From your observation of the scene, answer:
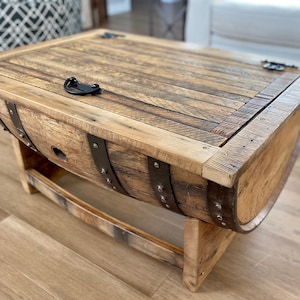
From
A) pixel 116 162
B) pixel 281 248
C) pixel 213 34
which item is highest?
pixel 116 162

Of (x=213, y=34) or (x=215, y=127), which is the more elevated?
(x=215, y=127)

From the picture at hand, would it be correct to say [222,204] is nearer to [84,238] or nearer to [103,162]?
[103,162]

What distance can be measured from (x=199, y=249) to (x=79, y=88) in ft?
1.60

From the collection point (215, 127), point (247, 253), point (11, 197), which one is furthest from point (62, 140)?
point (247, 253)

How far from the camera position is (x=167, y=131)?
2.48 feet

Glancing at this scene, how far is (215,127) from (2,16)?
1394 millimetres

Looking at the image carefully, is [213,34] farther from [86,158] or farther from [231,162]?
[231,162]

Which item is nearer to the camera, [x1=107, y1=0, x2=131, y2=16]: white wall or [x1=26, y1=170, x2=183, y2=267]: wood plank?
[x1=26, y1=170, x2=183, y2=267]: wood plank

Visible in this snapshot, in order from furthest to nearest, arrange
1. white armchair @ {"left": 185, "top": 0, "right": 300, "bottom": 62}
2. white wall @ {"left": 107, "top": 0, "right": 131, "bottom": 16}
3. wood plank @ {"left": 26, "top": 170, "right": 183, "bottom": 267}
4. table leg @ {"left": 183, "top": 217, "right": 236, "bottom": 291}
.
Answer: white wall @ {"left": 107, "top": 0, "right": 131, "bottom": 16} → white armchair @ {"left": 185, "top": 0, "right": 300, "bottom": 62} → wood plank @ {"left": 26, "top": 170, "right": 183, "bottom": 267} → table leg @ {"left": 183, "top": 217, "right": 236, "bottom": 291}

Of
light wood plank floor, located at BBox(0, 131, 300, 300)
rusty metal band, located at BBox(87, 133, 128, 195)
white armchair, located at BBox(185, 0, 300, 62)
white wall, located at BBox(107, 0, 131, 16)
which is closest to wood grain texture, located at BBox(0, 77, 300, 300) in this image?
light wood plank floor, located at BBox(0, 131, 300, 300)

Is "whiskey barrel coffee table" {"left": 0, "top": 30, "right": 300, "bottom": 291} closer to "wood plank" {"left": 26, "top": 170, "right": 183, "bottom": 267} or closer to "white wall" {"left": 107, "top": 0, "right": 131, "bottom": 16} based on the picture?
"wood plank" {"left": 26, "top": 170, "right": 183, "bottom": 267}

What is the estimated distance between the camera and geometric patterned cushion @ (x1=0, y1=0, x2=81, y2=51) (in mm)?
1768

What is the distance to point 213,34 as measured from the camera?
2.05m

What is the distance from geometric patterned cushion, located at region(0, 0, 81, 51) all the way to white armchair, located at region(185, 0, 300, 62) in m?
0.70
